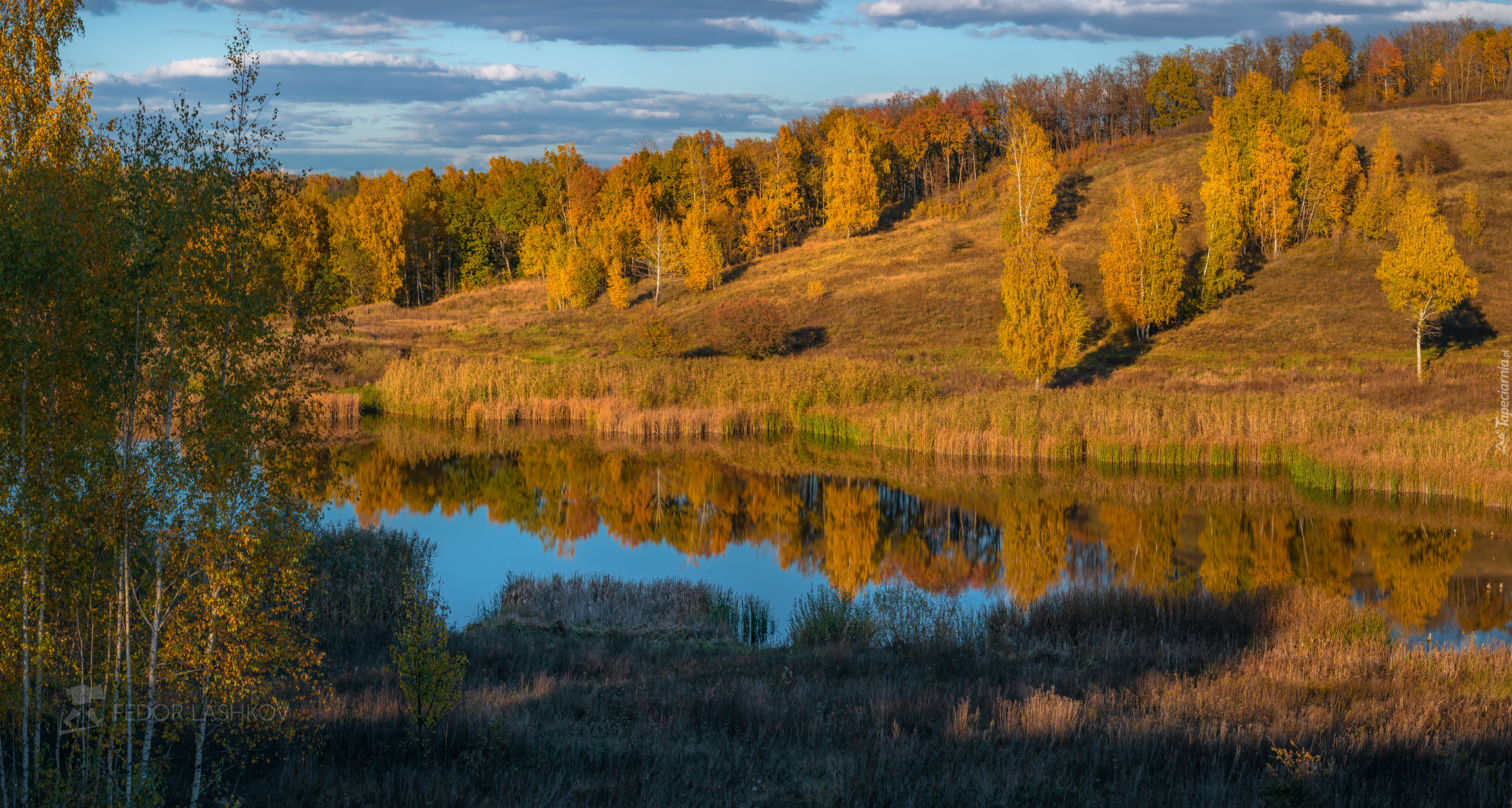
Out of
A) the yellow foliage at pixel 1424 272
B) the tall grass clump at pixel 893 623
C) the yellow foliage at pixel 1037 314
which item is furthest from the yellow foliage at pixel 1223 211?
the tall grass clump at pixel 893 623

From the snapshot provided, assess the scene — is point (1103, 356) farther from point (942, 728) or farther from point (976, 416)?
point (942, 728)

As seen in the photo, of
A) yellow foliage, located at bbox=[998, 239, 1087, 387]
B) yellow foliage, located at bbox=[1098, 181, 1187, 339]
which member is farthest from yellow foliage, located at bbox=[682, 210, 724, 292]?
Answer: yellow foliage, located at bbox=[998, 239, 1087, 387]

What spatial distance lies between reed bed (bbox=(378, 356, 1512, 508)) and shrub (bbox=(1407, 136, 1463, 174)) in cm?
4362

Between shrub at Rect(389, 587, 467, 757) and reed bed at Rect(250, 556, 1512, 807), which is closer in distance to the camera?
reed bed at Rect(250, 556, 1512, 807)

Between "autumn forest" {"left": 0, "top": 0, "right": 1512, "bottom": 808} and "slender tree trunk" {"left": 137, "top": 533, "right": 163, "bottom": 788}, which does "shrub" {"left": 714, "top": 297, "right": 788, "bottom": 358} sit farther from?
"slender tree trunk" {"left": 137, "top": 533, "right": 163, "bottom": 788}

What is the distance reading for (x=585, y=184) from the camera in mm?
80625

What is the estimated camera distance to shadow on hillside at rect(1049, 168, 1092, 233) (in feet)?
234

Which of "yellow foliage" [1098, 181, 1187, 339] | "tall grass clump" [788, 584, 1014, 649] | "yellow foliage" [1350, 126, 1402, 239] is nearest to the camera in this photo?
"tall grass clump" [788, 584, 1014, 649]

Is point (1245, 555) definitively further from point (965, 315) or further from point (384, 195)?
point (384, 195)

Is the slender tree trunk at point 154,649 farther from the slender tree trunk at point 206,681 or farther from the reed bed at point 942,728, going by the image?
the reed bed at point 942,728

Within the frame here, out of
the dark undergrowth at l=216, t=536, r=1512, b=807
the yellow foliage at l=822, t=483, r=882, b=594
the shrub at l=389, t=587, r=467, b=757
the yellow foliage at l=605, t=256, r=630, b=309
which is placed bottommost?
the yellow foliage at l=822, t=483, r=882, b=594

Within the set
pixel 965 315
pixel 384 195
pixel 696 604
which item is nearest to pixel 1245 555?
pixel 696 604

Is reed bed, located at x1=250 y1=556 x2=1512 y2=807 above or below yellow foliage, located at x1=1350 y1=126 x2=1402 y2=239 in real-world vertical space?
below

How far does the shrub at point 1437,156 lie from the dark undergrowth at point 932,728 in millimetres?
67131
